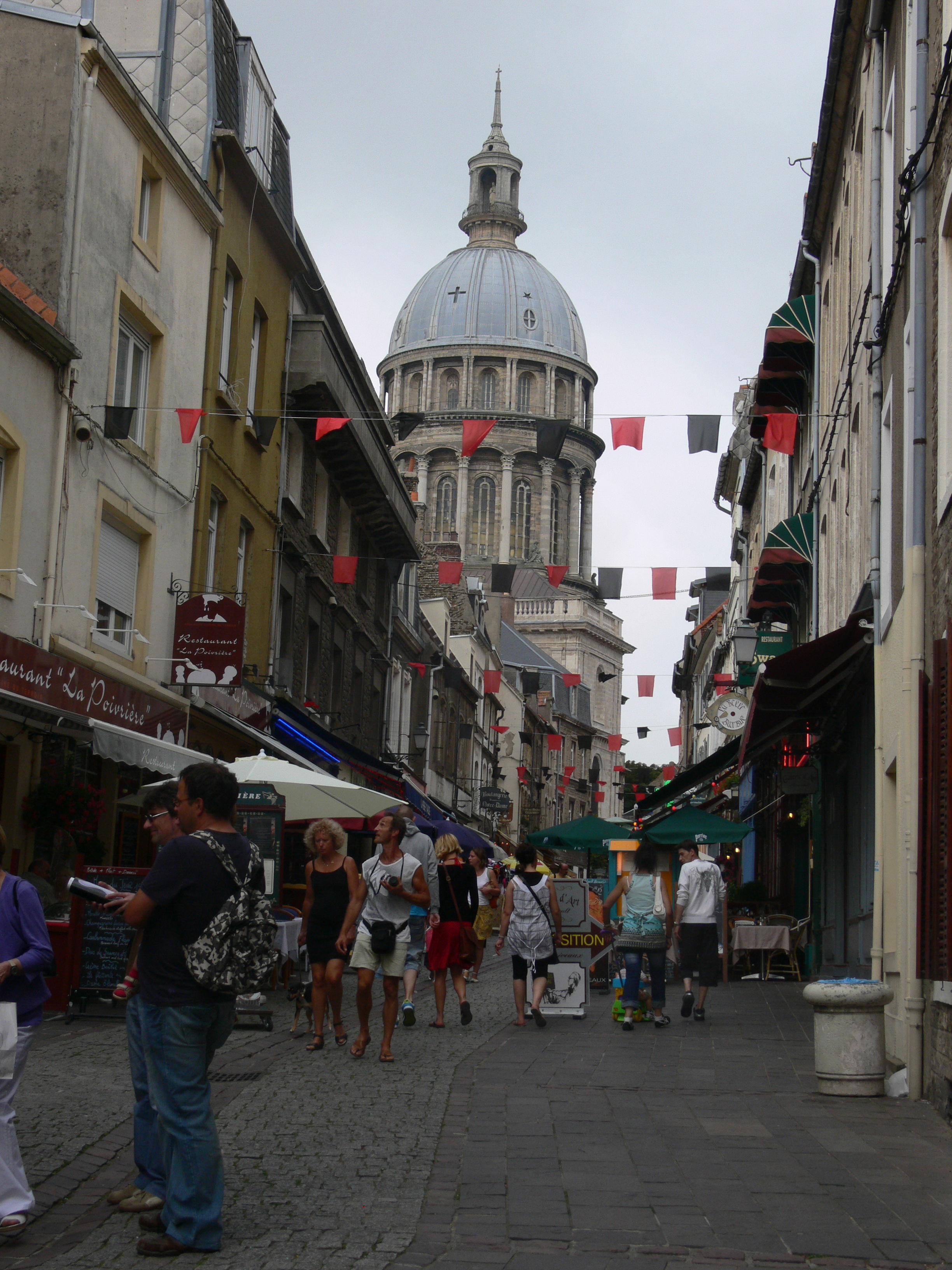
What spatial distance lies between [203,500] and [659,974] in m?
8.77

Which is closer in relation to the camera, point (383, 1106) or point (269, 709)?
point (383, 1106)

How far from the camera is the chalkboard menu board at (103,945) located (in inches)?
491

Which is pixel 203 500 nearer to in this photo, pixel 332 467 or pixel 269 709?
pixel 269 709

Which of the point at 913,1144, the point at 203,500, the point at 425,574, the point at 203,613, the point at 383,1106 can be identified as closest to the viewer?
the point at 913,1144

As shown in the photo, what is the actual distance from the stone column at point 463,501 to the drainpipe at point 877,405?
91926mm

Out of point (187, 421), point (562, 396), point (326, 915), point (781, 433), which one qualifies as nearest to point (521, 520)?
point (562, 396)

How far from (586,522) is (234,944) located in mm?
108805

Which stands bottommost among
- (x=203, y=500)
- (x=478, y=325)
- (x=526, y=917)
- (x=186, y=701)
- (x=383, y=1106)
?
(x=383, y=1106)

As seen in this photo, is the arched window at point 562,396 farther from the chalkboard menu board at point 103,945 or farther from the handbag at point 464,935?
the chalkboard menu board at point 103,945

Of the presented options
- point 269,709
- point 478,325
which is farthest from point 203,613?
point 478,325

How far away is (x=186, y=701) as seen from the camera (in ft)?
61.5

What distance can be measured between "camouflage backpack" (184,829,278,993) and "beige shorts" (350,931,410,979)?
17.7ft

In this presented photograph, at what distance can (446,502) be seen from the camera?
107375 millimetres

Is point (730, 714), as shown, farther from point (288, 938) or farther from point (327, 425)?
point (288, 938)
